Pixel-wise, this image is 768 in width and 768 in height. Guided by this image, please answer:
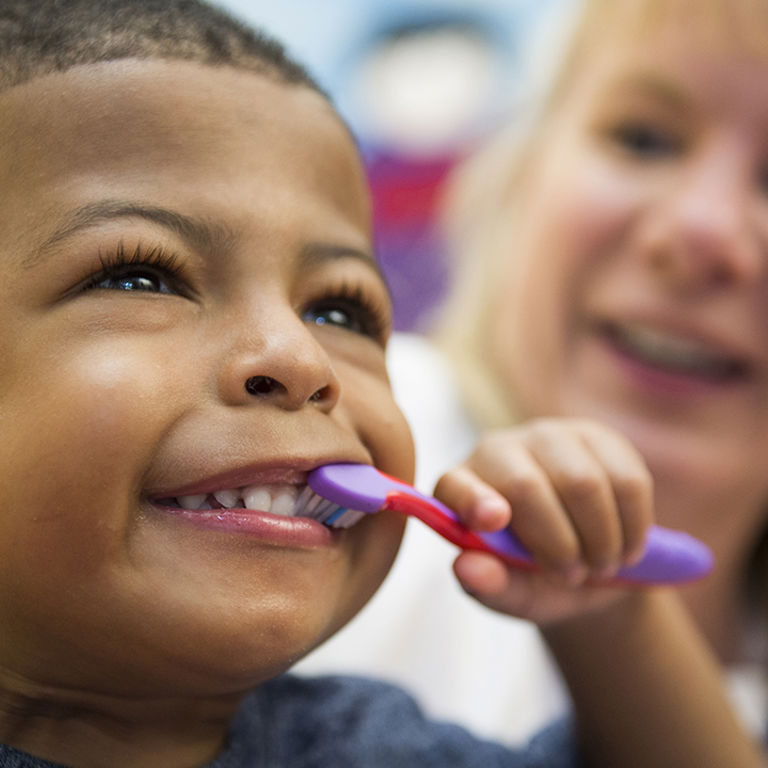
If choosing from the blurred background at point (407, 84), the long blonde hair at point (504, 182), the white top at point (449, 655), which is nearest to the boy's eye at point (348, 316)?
the white top at point (449, 655)

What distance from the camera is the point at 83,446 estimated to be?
485mm

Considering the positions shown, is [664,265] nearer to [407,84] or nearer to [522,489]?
[522,489]

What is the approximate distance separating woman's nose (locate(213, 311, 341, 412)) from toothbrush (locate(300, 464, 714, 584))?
0.05 meters

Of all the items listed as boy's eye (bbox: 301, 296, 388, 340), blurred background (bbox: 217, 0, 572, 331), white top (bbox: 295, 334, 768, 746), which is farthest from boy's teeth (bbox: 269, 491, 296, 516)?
blurred background (bbox: 217, 0, 572, 331)

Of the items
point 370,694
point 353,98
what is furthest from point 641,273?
point 353,98

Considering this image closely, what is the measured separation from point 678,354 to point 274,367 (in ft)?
2.32

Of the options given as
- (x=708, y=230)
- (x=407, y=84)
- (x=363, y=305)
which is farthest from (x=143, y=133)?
(x=407, y=84)

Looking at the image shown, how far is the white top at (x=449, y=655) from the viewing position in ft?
3.37

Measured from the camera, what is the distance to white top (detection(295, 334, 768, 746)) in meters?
1.03

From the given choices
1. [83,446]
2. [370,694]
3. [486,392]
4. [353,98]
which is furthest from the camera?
[353,98]

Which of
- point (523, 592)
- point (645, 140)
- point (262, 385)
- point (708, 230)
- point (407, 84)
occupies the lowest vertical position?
point (523, 592)

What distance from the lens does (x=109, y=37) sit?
1.86 ft

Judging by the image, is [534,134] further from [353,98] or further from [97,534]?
[97,534]

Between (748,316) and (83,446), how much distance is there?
0.81 metres
